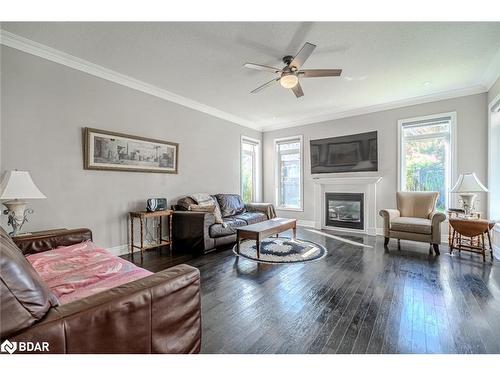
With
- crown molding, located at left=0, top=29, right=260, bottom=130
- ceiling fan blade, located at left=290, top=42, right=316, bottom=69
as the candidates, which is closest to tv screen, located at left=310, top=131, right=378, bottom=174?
crown molding, located at left=0, top=29, right=260, bottom=130

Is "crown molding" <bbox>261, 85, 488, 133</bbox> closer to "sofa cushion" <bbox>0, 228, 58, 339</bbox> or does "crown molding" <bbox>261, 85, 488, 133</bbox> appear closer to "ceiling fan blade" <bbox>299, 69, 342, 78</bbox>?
"ceiling fan blade" <bbox>299, 69, 342, 78</bbox>

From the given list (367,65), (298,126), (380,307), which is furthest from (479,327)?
(298,126)

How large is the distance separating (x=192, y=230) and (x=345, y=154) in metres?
3.69

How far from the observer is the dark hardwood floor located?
151 centimetres

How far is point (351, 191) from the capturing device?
Result: 507cm

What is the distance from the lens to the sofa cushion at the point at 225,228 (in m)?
3.56

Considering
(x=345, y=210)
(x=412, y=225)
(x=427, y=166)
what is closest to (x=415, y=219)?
(x=412, y=225)

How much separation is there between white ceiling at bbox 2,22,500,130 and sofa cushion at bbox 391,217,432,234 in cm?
219

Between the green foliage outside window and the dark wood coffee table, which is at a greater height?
the green foliage outside window

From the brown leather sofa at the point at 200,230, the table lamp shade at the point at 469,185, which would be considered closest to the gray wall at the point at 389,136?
the table lamp shade at the point at 469,185

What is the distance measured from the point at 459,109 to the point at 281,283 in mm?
4283

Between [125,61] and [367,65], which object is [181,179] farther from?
[367,65]

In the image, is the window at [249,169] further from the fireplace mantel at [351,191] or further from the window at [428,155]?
the window at [428,155]

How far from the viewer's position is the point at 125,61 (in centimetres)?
301
